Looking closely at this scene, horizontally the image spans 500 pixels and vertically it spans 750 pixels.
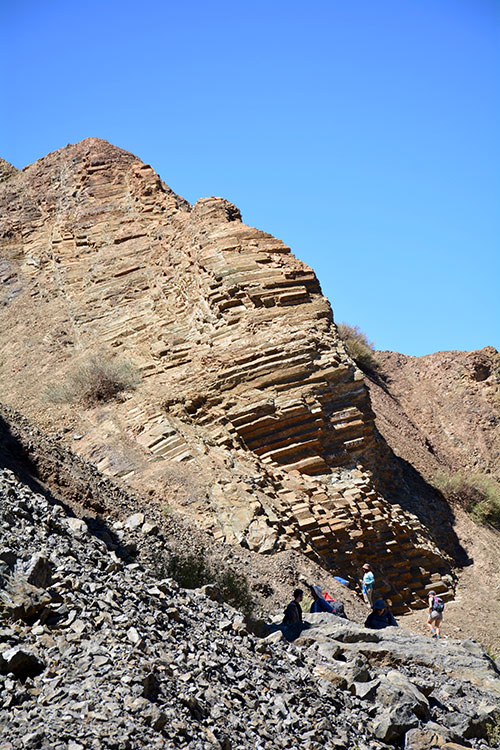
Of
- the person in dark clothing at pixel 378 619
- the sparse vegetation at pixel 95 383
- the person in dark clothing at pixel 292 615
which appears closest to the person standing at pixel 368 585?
the person in dark clothing at pixel 378 619

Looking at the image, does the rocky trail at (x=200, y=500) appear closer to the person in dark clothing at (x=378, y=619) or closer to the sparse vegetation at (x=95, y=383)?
the sparse vegetation at (x=95, y=383)

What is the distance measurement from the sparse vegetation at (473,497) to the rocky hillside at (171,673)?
15353 millimetres

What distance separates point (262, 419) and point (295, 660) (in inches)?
385

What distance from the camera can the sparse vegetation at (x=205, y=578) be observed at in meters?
12.7

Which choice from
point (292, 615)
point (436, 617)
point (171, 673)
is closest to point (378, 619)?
point (292, 615)

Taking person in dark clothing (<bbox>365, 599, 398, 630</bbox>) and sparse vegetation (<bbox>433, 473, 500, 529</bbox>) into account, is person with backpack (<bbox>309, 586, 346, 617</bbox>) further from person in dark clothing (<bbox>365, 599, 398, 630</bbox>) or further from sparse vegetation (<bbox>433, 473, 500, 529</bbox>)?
sparse vegetation (<bbox>433, 473, 500, 529</bbox>)

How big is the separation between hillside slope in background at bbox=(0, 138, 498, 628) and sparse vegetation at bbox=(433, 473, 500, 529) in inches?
59.3

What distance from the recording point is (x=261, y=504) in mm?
16938

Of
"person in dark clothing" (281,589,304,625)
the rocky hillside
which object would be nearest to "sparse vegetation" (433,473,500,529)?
"person in dark clothing" (281,589,304,625)

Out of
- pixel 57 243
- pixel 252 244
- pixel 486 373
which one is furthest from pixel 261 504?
pixel 486 373

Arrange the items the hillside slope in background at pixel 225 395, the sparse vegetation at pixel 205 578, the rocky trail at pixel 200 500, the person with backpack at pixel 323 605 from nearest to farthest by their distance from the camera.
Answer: the rocky trail at pixel 200 500 → the sparse vegetation at pixel 205 578 → the person with backpack at pixel 323 605 → the hillside slope in background at pixel 225 395

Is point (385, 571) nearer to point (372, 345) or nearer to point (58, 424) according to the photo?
point (58, 424)

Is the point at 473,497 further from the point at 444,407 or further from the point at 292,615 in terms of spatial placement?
the point at 292,615

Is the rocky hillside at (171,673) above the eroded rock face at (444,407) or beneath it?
beneath
